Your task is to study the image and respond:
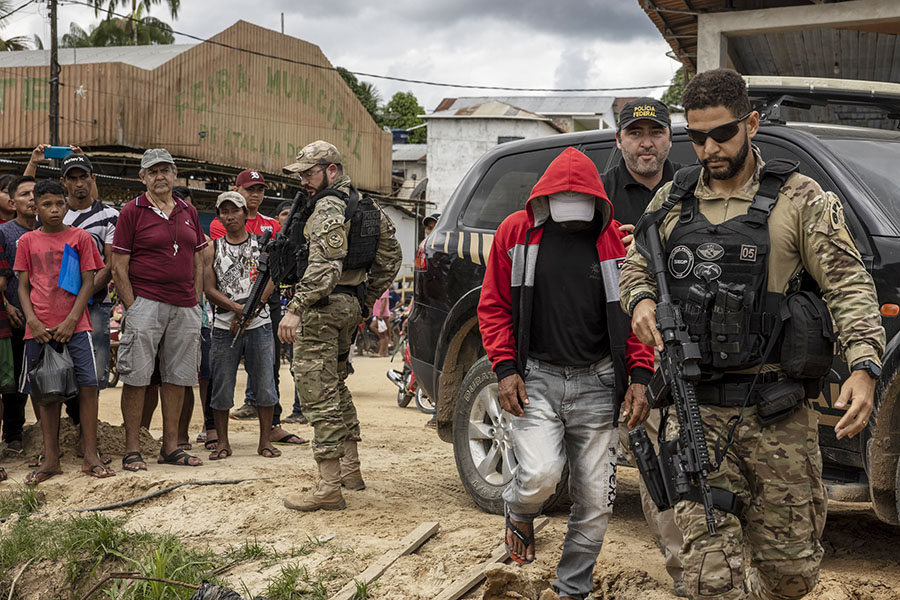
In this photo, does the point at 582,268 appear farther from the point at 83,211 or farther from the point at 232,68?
the point at 232,68

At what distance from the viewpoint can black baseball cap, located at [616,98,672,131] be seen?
4312mm

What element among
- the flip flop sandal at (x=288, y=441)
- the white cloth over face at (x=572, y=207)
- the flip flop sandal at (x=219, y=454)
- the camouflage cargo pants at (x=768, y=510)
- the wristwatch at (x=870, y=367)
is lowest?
the flip flop sandal at (x=288, y=441)

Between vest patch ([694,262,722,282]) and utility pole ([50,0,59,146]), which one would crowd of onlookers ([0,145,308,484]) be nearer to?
vest patch ([694,262,722,282])

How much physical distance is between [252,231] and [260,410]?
61.1 inches

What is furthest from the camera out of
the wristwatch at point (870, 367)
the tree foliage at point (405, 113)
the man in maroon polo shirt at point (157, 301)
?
the tree foliage at point (405, 113)

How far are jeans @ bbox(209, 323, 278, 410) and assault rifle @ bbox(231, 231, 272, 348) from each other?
1.47 feet

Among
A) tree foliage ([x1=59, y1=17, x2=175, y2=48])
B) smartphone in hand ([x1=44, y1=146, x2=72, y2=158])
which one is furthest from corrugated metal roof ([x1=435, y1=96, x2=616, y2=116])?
smartphone in hand ([x1=44, y1=146, x2=72, y2=158])

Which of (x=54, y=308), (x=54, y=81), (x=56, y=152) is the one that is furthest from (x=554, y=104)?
(x=54, y=308)

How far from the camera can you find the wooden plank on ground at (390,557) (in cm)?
438

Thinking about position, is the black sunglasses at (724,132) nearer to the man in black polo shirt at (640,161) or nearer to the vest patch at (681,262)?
the vest patch at (681,262)

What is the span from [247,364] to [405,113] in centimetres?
5580

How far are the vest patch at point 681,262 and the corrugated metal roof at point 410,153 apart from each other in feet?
151

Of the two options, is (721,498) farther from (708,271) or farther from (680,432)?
(708,271)

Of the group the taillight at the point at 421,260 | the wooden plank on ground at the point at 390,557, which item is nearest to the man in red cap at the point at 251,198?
the taillight at the point at 421,260
